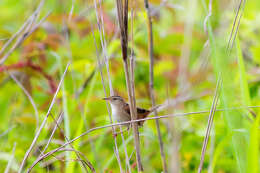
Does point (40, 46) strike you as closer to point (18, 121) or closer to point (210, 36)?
point (18, 121)

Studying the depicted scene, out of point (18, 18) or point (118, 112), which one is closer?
point (118, 112)

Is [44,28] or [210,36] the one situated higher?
[44,28]

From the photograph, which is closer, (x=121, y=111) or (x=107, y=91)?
(x=121, y=111)

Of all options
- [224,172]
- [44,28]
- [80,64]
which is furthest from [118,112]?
[44,28]

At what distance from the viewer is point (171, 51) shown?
2.95 metres

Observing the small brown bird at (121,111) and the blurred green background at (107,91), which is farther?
the blurred green background at (107,91)

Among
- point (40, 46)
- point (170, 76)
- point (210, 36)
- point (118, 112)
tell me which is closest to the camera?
point (210, 36)

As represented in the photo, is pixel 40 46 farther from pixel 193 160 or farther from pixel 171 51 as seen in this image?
pixel 193 160

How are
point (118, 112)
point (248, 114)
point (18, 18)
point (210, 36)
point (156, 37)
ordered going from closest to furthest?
1. point (210, 36)
2. point (248, 114)
3. point (118, 112)
4. point (156, 37)
5. point (18, 18)

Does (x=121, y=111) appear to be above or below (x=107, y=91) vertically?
below

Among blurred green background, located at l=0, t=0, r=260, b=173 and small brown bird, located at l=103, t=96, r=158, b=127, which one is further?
blurred green background, located at l=0, t=0, r=260, b=173

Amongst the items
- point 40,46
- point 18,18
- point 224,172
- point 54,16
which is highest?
point 18,18

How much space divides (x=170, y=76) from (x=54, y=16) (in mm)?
1201

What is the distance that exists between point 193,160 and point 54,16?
1.70 m
